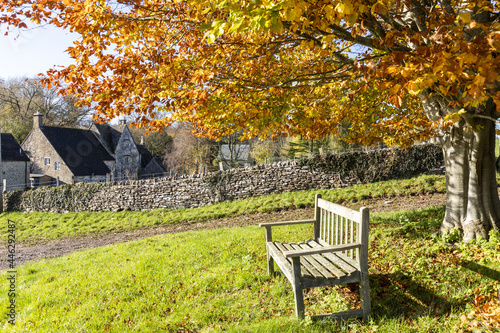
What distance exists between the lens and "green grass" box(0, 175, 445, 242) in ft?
45.3

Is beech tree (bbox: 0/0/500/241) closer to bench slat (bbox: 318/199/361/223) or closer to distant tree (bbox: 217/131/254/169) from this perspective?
bench slat (bbox: 318/199/361/223)

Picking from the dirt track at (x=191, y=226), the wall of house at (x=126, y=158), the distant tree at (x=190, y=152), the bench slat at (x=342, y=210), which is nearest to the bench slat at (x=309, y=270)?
the bench slat at (x=342, y=210)

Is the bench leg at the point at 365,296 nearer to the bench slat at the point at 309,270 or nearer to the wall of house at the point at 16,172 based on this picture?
the bench slat at the point at 309,270

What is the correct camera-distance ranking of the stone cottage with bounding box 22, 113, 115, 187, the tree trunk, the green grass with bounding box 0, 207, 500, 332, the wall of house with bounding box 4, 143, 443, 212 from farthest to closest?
the stone cottage with bounding box 22, 113, 115, 187, the wall of house with bounding box 4, 143, 443, 212, the tree trunk, the green grass with bounding box 0, 207, 500, 332

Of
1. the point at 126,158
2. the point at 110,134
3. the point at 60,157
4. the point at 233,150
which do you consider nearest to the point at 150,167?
the point at 126,158

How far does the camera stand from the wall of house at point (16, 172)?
31.7 metres

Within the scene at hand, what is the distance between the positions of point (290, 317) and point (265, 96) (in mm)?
4433

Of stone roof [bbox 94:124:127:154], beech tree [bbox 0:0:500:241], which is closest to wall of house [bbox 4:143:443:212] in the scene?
beech tree [bbox 0:0:500:241]

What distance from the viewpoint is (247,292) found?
4.83 metres

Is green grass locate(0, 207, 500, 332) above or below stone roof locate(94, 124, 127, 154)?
below

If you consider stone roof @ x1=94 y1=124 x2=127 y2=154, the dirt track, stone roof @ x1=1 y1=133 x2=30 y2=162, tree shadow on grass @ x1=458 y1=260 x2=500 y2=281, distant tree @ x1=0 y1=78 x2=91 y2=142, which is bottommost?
the dirt track

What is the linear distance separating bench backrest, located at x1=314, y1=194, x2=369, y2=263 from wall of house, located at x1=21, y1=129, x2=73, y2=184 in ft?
102

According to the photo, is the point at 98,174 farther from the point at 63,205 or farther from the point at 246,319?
→ the point at 246,319

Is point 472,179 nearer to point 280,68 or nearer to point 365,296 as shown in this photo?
point 365,296
